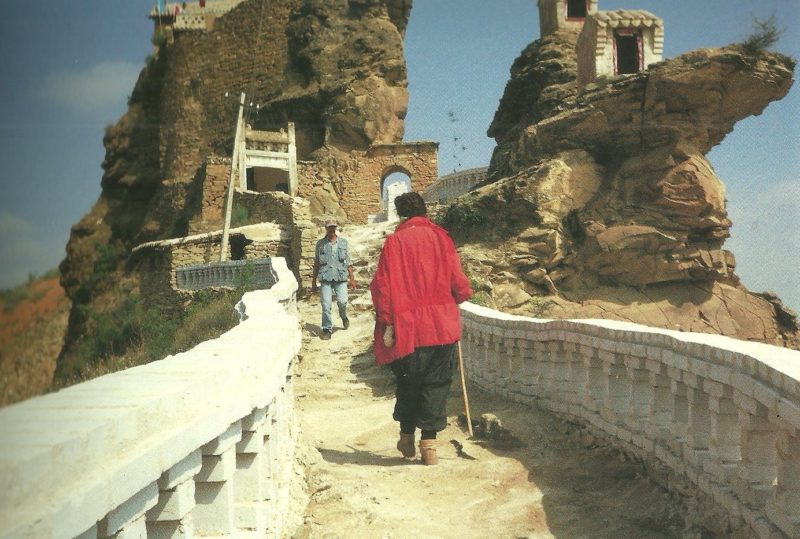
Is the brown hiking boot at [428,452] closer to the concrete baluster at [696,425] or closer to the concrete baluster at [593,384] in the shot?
the concrete baluster at [593,384]

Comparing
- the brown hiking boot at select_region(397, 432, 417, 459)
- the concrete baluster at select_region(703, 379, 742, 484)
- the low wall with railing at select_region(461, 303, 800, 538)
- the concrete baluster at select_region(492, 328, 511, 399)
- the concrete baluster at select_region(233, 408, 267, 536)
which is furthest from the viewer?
the concrete baluster at select_region(492, 328, 511, 399)

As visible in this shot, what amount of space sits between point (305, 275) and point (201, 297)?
108 inches

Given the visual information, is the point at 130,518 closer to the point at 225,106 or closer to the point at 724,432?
the point at 724,432

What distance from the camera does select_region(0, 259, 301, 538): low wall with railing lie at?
1.60 meters

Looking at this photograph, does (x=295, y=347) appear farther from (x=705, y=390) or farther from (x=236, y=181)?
(x=236, y=181)

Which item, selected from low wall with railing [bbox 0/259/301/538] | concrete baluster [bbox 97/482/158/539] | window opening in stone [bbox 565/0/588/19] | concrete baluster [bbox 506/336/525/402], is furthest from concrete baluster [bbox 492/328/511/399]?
window opening in stone [bbox 565/0/588/19]

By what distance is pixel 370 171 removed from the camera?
1227 inches

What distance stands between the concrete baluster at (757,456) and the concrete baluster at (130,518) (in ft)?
9.60

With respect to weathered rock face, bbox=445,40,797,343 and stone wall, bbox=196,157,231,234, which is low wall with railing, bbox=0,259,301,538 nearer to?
weathered rock face, bbox=445,40,797,343

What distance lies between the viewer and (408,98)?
1304 inches

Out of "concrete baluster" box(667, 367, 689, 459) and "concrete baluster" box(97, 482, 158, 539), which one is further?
"concrete baluster" box(667, 367, 689, 459)

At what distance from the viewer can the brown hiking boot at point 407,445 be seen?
21.0ft

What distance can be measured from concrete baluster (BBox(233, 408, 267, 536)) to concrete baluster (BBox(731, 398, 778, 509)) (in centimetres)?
240

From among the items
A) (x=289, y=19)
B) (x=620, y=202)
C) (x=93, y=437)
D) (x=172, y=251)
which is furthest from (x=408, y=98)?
(x=93, y=437)
